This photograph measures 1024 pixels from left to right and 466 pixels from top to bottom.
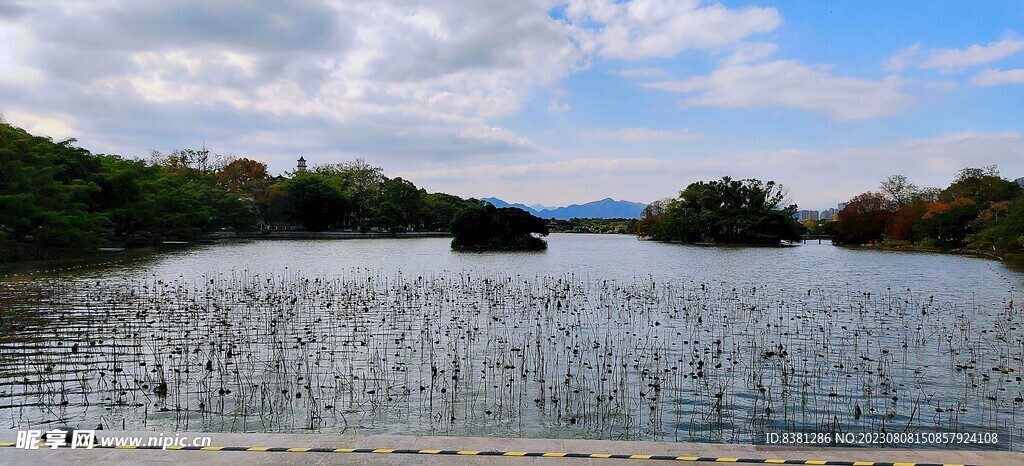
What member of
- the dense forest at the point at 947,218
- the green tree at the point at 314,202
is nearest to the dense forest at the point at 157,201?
the green tree at the point at 314,202

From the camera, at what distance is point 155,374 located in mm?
11047

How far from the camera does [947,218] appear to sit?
63.0m

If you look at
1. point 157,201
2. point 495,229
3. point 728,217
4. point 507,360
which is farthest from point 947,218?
point 157,201

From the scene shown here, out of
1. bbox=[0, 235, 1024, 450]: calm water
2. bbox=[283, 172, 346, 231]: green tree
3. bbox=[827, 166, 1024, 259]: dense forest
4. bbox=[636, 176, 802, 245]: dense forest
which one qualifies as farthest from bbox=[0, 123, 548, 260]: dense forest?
bbox=[827, 166, 1024, 259]: dense forest

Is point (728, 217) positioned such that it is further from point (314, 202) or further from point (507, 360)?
point (507, 360)

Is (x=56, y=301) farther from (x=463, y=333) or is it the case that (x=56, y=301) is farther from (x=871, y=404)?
(x=871, y=404)

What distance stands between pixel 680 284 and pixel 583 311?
9.88 metres

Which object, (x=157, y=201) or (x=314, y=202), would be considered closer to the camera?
(x=157, y=201)

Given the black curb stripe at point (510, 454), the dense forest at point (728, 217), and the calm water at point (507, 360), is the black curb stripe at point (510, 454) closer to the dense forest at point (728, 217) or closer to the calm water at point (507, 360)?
the calm water at point (507, 360)

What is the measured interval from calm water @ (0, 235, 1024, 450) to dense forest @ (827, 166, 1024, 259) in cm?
3191

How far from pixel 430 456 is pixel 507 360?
273 inches

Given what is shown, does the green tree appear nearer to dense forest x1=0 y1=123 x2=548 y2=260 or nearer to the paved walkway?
dense forest x1=0 y1=123 x2=548 y2=260

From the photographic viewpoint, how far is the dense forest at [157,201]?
3712 centimetres

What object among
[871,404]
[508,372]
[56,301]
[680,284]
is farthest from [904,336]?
[56,301]
